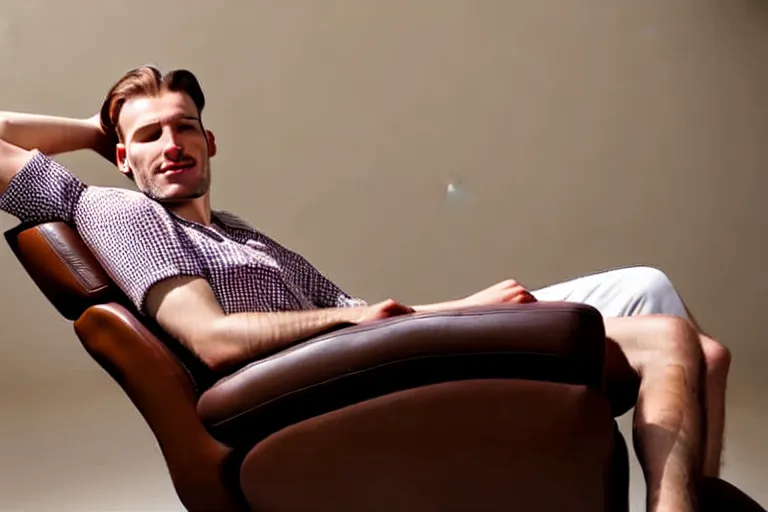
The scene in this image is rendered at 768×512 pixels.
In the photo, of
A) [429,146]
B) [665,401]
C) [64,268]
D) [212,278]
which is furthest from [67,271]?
[429,146]

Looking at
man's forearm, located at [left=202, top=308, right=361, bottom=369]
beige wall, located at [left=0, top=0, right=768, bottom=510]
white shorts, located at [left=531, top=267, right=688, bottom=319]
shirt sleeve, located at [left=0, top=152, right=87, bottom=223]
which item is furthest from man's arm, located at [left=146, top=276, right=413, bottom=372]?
beige wall, located at [left=0, top=0, right=768, bottom=510]

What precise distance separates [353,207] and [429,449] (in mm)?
1787

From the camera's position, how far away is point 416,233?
287 centimetres

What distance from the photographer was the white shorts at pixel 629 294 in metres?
1.56

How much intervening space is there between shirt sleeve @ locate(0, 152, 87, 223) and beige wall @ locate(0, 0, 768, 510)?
118 centimetres

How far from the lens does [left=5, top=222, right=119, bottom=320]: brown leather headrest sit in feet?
4.58

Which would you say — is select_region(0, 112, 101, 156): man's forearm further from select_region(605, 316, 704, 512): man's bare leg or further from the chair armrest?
select_region(605, 316, 704, 512): man's bare leg

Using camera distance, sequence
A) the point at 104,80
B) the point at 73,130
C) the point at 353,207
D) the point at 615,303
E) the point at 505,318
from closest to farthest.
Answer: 1. the point at 505,318
2. the point at 615,303
3. the point at 73,130
4. the point at 104,80
5. the point at 353,207

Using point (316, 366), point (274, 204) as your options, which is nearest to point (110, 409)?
point (274, 204)

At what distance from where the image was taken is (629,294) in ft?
5.18

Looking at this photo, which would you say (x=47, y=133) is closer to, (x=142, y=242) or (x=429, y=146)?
(x=142, y=242)

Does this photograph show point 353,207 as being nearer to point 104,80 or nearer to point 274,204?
point 274,204

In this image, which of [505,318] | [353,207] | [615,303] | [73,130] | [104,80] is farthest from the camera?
[353,207]

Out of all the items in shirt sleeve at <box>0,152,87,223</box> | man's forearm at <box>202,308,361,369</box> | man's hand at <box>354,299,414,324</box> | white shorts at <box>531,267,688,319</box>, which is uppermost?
shirt sleeve at <box>0,152,87,223</box>
